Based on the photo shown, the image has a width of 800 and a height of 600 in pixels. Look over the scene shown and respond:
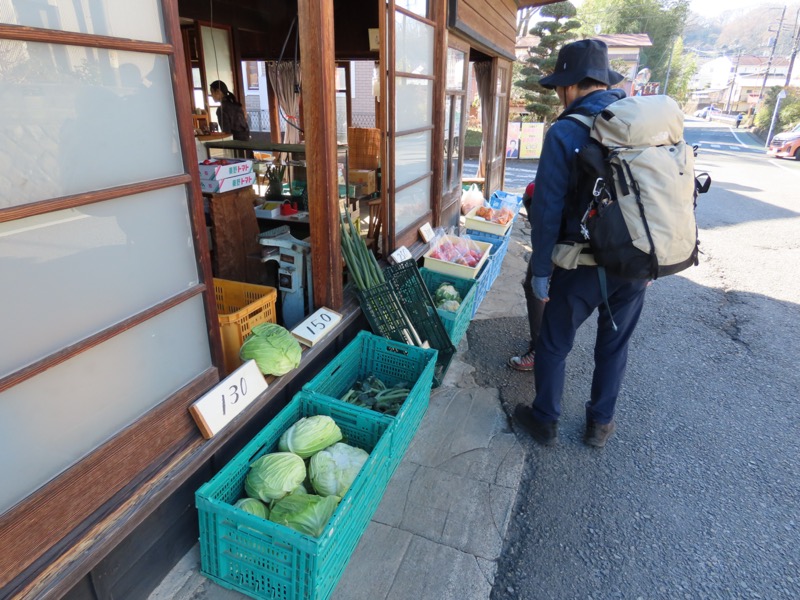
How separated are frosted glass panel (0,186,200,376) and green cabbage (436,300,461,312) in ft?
7.57

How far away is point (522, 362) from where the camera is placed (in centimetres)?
396

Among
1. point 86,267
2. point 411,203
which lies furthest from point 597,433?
point 86,267

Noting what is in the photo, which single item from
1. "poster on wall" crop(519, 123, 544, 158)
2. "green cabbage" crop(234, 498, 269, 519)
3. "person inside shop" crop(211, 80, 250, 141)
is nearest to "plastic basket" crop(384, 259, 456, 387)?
"green cabbage" crop(234, 498, 269, 519)

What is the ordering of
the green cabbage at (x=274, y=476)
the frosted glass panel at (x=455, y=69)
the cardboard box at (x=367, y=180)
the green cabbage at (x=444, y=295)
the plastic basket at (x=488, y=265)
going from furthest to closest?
the cardboard box at (x=367, y=180), the frosted glass panel at (x=455, y=69), the plastic basket at (x=488, y=265), the green cabbage at (x=444, y=295), the green cabbage at (x=274, y=476)

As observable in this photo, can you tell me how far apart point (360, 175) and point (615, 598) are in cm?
473

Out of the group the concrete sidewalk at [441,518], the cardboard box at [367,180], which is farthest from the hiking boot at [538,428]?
the cardboard box at [367,180]

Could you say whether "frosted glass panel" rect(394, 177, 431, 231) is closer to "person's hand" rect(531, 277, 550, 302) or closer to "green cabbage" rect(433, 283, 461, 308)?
"green cabbage" rect(433, 283, 461, 308)

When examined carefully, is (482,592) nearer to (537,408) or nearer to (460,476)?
(460,476)

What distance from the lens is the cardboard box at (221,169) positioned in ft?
10.6

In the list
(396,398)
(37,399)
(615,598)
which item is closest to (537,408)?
(396,398)

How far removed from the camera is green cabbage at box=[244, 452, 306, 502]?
83.7 inches

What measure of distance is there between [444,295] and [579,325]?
1.55m

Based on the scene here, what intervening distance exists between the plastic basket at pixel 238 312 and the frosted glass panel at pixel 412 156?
1.73 meters

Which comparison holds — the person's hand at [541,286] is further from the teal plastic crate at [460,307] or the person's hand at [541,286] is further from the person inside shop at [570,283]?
the teal plastic crate at [460,307]
